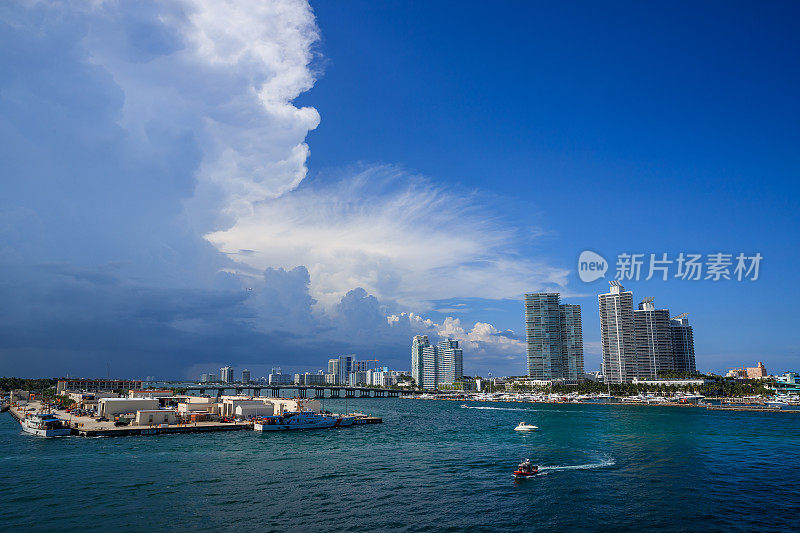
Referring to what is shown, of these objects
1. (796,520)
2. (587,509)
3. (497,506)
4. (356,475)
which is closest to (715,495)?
(796,520)

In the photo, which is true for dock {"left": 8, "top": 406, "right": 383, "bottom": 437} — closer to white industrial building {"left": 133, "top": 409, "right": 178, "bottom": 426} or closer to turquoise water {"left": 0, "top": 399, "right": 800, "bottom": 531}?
white industrial building {"left": 133, "top": 409, "right": 178, "bottom": 426}

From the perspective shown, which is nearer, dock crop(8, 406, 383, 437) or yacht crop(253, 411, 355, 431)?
dock crop(8, 406, 383, 437)

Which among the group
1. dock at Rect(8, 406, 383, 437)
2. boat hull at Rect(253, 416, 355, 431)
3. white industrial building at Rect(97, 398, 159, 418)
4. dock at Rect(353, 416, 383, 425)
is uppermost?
white industrial building at Rect(97, 398, 159, 418)

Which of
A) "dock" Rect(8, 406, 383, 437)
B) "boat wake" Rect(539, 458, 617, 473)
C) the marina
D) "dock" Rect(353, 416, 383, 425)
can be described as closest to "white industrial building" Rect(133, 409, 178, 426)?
the marina

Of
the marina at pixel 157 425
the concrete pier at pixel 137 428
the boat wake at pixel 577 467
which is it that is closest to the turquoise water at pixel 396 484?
the boat wake at pixel 577 467

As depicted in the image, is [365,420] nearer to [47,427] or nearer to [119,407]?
[119,407]

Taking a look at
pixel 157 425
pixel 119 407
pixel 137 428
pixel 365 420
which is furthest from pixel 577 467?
pixel 119 407

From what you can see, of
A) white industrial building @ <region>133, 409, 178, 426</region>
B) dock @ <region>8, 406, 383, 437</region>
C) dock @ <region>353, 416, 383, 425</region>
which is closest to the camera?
dock @ <region>8, 406, 383, 437</region>
